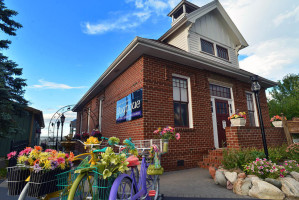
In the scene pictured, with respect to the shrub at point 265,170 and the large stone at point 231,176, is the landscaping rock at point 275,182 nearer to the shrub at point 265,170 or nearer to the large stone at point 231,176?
the shrub at point 265,170

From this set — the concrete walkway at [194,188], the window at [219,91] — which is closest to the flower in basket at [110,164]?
the concrete walkway at [194,188]

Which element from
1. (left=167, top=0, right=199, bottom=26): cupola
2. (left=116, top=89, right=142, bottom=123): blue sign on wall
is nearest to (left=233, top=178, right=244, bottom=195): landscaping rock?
(left=116, top=89, right=142, bottom=123): blue sign on wall

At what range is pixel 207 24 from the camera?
397 inches

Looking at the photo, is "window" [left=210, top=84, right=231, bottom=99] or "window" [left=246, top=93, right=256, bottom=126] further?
"window" [left=246, top=93, right=256, bottom=126]

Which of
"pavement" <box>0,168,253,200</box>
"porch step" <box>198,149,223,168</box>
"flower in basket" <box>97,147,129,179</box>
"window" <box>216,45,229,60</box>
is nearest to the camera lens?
"flower in basket" <box>97,147,129,179</box>

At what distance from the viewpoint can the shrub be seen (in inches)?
156

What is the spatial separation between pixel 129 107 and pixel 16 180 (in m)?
5.11

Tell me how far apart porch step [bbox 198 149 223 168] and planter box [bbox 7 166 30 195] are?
18.4 feet

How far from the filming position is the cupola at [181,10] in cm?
1126

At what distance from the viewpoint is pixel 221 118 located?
27.0ft

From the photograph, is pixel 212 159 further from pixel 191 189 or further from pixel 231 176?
pixel 191 189

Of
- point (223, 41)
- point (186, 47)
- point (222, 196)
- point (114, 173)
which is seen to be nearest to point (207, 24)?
point (223, 41)

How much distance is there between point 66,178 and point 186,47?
8279 millimetres

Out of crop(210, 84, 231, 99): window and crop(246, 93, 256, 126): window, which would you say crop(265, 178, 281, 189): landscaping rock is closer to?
crop(210, 84, 231, 99): window
